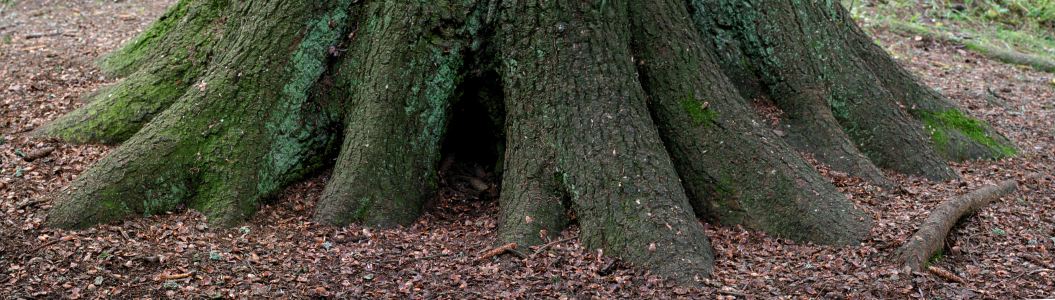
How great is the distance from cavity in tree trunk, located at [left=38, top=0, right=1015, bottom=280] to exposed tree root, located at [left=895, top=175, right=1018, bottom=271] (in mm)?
285

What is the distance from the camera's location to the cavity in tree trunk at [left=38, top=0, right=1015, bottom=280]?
436cm

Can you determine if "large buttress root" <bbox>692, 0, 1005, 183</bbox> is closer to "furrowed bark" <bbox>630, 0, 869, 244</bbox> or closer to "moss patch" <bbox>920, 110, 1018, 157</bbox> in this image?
"moss patch" <bbox>920, 110, 1018, 157</bbox>

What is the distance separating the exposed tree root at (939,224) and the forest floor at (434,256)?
0.20 feet

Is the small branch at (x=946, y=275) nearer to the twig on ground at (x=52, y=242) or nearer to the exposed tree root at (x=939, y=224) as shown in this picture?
the exposed tree root at (x=939, y=224)

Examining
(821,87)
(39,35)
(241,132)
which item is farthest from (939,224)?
(39,35)

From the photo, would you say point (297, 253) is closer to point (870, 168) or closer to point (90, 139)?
point (90, 139)

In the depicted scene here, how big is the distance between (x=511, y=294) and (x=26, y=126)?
3.53 m

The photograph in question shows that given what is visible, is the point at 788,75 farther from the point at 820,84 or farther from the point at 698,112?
the point at 698,112

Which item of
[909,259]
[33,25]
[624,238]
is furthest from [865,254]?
[33,25]

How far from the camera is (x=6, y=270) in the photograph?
386cm

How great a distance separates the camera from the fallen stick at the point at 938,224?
13.6ft

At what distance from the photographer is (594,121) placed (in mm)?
4379

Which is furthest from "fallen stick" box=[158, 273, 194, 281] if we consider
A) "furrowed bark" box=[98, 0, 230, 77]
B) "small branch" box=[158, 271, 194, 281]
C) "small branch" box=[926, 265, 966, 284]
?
"small branch" box=[926, 265, 966, 284]

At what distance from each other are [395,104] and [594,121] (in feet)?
3.64
